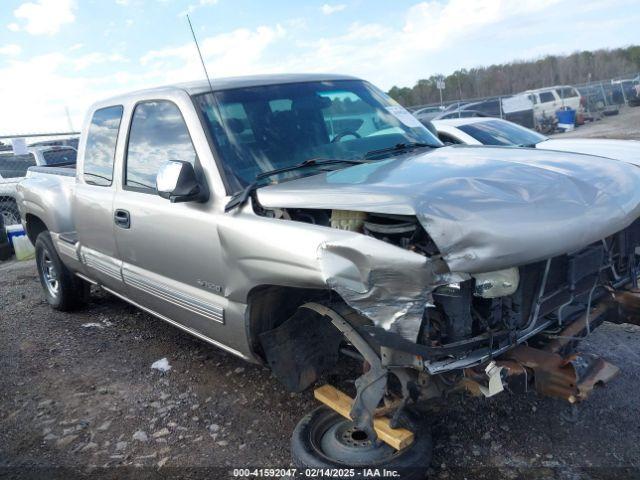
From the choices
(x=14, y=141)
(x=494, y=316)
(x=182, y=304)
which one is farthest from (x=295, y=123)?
(x=14, y=141)

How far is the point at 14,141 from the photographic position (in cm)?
1028

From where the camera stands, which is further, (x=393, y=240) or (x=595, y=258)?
(x=595, y=258)

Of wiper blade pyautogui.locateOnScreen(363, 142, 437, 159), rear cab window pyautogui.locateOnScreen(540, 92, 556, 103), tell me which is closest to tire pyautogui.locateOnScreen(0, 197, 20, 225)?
wiper blade pyautogui.locateOnScreen(363, 142, 437, 159)

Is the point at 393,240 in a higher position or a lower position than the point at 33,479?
higher

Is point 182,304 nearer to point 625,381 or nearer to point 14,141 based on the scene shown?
point 625,381

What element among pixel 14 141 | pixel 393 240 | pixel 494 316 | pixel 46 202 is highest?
pixel 14 141

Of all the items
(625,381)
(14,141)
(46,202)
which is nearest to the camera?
(625,381)

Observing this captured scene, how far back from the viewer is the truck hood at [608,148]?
451 centimetres

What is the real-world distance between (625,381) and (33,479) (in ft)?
11.4

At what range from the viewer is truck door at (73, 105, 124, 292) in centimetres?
412

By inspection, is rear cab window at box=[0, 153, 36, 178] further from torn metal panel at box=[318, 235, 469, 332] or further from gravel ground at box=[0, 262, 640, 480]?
torn metal panel at box=[318, 235, 469, 332]

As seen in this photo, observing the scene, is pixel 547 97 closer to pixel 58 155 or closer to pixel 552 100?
pixel 552 100

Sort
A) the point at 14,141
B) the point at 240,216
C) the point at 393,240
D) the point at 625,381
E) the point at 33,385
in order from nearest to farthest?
the point at 393,240 → the point at 240,216 → the point at 625,381 → the point at 33,385 → the point at 14,141

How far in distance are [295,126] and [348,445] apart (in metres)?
1.84
